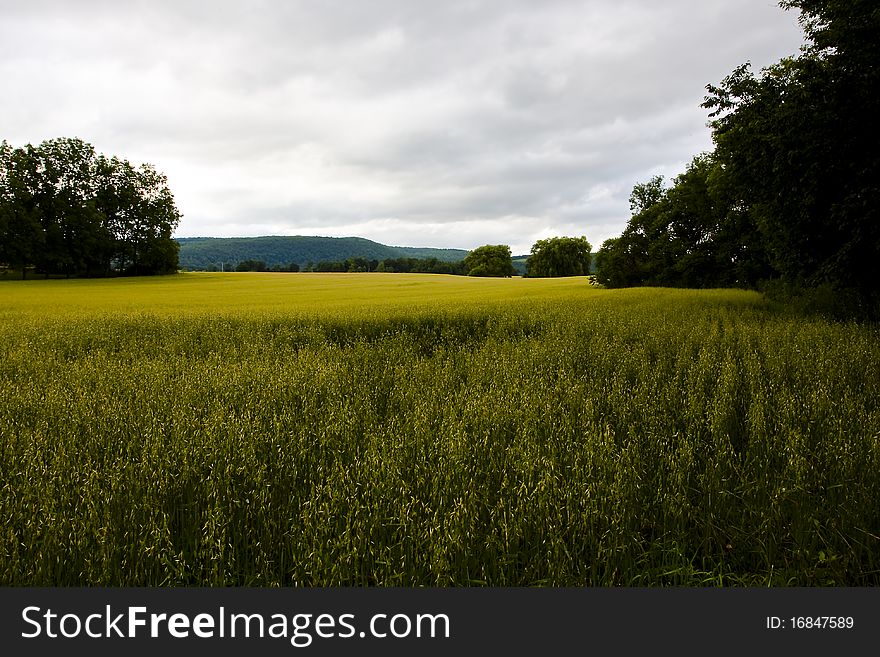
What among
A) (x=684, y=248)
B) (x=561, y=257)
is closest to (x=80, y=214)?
(x=684, y=248)

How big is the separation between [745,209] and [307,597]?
2834cm

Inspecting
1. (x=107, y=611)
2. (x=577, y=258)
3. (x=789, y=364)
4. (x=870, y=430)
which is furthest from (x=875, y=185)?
(x=577, y=258)

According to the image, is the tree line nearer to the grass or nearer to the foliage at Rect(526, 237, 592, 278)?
the grass

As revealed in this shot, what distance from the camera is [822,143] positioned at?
1205cm

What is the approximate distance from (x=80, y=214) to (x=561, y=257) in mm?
85062

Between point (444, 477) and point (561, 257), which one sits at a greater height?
point (561, 257)

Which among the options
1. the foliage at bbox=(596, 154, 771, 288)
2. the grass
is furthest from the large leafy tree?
the foliage at bbox=(596, 154, 771, 288)

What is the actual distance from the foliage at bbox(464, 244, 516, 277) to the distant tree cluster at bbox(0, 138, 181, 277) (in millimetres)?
73376

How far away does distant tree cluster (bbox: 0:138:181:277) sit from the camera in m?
52.8

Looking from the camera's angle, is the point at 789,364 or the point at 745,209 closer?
the point at 789,364

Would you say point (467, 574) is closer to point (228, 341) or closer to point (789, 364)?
point (789, 364)

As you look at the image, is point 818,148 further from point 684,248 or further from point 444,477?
point 684,248

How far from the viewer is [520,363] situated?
8203 millimetres

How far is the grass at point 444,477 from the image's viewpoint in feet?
9.57
